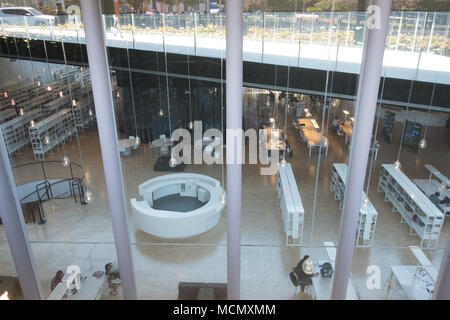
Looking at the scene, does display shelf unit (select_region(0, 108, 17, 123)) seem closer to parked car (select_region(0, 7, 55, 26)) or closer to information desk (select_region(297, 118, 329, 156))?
parked car (select_region(0, 7, 55, 26))

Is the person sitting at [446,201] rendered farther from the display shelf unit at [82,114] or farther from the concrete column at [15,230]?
the concrete column at [15,230]

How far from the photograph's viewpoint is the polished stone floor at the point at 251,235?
5.22m

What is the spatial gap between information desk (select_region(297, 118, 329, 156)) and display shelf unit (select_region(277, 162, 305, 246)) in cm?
80

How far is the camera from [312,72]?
5.81 meters

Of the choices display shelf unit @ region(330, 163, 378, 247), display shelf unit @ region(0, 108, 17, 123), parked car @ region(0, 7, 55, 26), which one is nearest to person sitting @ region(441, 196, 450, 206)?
display shelf unit @ region(330, 163, 378, 247)

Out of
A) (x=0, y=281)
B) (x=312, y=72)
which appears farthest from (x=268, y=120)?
(x=0, y=281)

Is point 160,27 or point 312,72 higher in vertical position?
point 160,27

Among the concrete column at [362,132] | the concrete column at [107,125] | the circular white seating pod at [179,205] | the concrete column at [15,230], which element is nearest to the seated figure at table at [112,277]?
the circular white seating pod at [179,205]

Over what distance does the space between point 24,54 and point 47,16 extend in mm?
1361

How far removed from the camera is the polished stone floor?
5219 mm

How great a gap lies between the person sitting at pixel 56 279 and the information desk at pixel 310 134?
481 centimetres

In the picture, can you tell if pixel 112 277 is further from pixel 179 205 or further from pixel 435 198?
pixel 435 198
